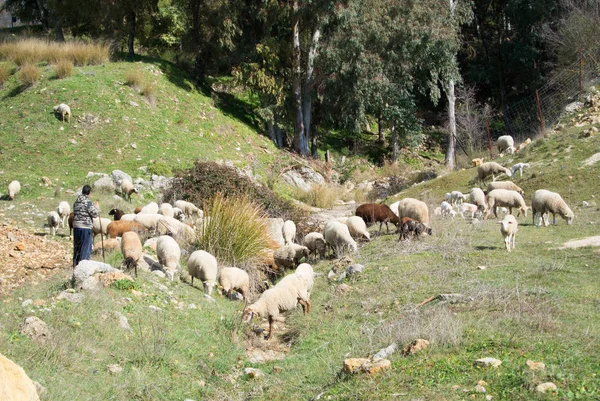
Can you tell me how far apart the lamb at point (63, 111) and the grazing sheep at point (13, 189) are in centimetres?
536

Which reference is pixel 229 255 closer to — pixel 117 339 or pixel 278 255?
pixel 278 255

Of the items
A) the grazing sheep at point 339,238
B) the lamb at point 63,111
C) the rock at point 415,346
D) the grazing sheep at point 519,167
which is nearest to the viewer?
the rock at point 415,346

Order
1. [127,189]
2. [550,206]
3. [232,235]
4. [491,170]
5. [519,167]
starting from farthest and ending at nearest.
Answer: [491,170], [519,167], [127,189], [550,206], [232,235]

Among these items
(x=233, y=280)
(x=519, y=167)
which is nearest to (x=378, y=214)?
(x=233, y=280)

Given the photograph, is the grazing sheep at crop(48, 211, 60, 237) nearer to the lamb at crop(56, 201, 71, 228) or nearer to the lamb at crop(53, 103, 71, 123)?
the lamb at crop(56, 201, 71, 228)

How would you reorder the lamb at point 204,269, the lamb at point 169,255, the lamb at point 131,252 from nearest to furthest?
the lamb at point 131,252
the lamb at point 204,269
the lamb at point 169,255

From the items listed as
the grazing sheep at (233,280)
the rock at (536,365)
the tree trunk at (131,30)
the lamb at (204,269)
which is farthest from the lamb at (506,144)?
the rock at (536,365)

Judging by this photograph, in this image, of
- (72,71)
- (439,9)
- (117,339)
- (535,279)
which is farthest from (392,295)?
(439,9)

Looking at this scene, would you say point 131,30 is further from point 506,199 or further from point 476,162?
point 506,199

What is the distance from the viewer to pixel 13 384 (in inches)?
234

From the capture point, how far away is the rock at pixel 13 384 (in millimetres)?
5770

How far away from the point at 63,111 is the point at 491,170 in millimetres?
15445

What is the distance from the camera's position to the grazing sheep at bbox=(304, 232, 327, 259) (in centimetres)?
1595

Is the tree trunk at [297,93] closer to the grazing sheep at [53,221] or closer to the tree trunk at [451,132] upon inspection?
the tree trunk at [451,132]
